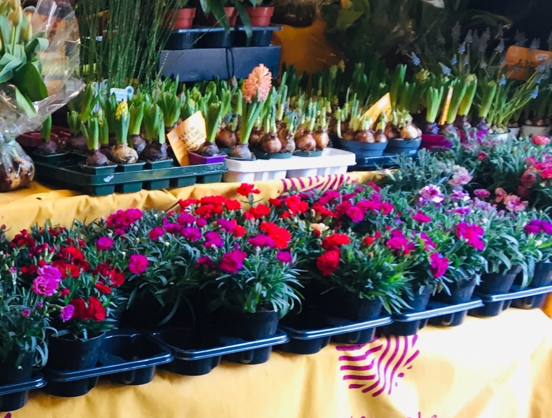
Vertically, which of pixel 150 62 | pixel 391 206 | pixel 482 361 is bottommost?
pixel 482 361

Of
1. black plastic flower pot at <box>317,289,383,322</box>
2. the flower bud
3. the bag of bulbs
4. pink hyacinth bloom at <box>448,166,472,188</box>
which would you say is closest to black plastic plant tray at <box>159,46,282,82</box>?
the bag of bulbs

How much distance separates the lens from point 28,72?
1.82m

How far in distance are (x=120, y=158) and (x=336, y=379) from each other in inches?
33.6

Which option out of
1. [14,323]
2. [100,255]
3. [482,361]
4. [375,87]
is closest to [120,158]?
[100,255]

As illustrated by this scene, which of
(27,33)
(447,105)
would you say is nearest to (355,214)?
(27,33)

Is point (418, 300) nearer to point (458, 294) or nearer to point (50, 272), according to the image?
point (458, 294)

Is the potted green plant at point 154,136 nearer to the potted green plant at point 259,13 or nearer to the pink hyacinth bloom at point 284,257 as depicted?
the pink hyacinth bloom at point 284,257

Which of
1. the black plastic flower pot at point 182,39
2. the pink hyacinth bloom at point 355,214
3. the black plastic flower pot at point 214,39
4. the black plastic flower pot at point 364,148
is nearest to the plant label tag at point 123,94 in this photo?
the black plastic flower pot at point 182,39

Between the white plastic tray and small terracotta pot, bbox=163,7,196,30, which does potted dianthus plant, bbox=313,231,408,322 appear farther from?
small terracotta pot, bbox=163,7,196,30

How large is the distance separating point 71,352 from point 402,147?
1.62 meters

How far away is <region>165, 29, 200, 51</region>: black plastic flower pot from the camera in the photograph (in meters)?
2.83

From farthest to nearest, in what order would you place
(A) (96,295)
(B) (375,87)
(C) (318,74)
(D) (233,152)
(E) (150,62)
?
1. (C) (318,74)
2. (B) (375,87)
3. (E) (150,62)
4. (D) (233,152)
5. (A) (96,295)

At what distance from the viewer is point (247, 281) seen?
1.57m

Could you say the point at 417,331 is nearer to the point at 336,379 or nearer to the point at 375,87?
the point at 336,379
